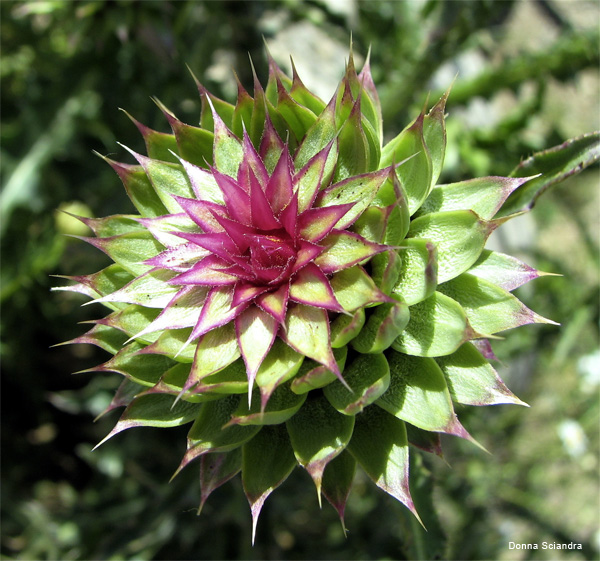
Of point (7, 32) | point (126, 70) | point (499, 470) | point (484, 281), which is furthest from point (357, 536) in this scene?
point (7, 32)

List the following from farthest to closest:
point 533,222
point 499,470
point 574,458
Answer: point 533,222 < point 574,458 < point 499,470

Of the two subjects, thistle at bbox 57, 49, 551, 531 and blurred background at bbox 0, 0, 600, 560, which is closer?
thistle at bbox 57, 49, 551, 531

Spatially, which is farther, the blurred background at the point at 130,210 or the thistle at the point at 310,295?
the blurred background at the point at 130,210

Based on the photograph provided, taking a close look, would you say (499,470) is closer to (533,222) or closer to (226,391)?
(533,222)

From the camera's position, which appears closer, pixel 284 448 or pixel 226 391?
pixel 226 391

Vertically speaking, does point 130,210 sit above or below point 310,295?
above
